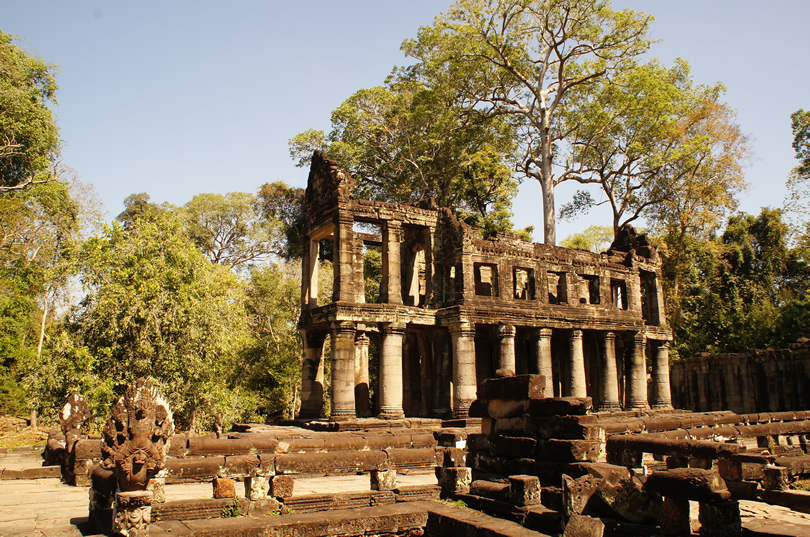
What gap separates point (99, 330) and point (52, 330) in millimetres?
1827

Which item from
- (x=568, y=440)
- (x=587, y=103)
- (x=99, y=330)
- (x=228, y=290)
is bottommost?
(x=568, y=440)

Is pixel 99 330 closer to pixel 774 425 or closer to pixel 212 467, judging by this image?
pixel 212 467

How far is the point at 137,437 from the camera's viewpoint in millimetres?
7082

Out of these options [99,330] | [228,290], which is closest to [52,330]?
[99,330]

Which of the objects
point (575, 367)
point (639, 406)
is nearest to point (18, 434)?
point (575, 367)

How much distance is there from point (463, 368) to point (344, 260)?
4.81 m

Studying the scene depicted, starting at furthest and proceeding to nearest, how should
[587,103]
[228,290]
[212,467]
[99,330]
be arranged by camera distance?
[587,103], [228,290], [99,330], [212,467]

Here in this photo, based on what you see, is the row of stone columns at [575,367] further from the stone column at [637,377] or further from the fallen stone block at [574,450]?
the fallen stone block at [574,450]

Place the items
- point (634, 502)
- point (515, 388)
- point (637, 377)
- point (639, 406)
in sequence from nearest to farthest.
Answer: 1. point (634, 502)
2. point (515, 388)
3. point (639, 406)
4. point (637, 377)

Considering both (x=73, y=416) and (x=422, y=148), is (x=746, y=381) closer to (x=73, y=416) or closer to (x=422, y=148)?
(x=422, y=148)

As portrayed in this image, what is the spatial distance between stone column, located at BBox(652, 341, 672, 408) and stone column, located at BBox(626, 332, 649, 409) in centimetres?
106

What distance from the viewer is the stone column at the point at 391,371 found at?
1861 cm

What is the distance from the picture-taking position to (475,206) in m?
34.5

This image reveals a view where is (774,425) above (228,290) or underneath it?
underneath
